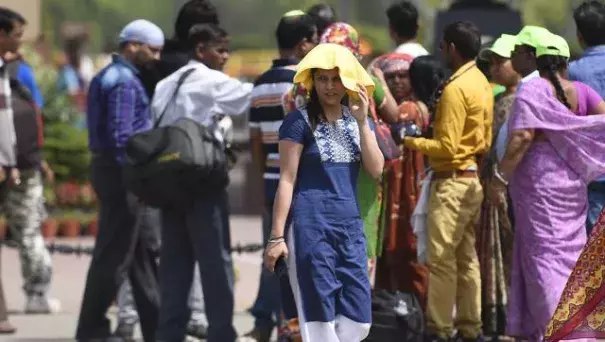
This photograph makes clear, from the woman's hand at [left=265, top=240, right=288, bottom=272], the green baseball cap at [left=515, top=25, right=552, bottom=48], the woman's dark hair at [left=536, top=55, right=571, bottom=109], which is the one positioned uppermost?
the green baseball cap at [left=515, top=25, right=552, bottom=48]

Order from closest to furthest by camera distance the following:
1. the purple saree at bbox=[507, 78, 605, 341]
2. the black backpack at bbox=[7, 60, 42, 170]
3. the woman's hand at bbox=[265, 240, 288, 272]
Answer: the woman's hand at bbox=[265, 240, 288, 272]
the purple saree at bbox=[507, 78, 605, 341]
the black backpack at bbox=[7, 60, 42, 170]

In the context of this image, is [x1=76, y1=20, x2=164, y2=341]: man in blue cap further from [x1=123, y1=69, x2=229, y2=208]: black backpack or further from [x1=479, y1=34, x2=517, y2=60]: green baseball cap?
[x1=479, y1=34, x2=517, y2=60]: green baseball cap

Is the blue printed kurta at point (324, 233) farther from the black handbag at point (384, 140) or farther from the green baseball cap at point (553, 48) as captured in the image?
the green baseball cap at point (553, 48)

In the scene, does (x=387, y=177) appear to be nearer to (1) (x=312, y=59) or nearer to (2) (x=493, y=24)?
(1) (x=312, y=59)

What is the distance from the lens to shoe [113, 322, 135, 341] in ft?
38.6

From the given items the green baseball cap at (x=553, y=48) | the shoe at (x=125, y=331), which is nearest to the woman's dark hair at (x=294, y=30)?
the green baseball cap at (x=553, y=48)

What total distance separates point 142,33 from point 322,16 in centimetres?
116

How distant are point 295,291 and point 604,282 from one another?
148 centimetres

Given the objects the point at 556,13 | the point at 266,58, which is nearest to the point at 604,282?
the point at 266,58

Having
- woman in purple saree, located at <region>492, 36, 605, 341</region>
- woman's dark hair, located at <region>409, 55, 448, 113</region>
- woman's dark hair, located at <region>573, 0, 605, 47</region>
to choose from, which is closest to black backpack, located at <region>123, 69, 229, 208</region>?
woman's dark hair, located at <region>409, 55, 448, 113</region>

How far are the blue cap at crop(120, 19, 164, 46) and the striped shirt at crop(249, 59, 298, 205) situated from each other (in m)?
0.92

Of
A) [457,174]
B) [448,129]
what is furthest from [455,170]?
[448,129]

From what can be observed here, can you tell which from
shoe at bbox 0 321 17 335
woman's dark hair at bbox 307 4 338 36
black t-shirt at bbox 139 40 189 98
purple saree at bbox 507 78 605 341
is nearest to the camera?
purple saree at bbox 507 78 605 341

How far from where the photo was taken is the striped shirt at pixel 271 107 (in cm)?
1065
